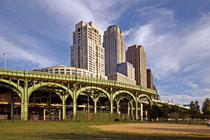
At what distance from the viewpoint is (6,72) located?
5894cm

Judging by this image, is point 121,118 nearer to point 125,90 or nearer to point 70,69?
point 125,90

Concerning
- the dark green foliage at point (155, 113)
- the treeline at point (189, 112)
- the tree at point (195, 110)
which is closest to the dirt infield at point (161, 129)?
the treeline at point (189, 112)

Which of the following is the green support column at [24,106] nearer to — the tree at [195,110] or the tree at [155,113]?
the tree at [155,113]

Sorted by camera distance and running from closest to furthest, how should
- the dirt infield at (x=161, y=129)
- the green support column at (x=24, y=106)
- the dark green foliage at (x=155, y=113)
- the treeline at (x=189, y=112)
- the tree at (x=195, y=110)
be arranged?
the dirt infield at (x=161, y=129)
the green support column at (x=24, y=106)
the treeline at (x=189, y=112)
the tree at (x=195, y=110)
the dark green foliage at (x=155, y=113)

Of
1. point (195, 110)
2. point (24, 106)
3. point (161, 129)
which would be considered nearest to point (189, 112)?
point (195, 110)

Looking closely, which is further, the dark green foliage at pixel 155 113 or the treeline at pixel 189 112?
the dark green foliage at pixel 155 113

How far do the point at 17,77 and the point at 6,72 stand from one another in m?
3.48

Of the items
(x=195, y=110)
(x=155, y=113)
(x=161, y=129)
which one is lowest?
(x=155, y=113)

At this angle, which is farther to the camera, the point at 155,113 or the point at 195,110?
the point at 155,113

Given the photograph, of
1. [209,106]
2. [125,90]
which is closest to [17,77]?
[125,90]

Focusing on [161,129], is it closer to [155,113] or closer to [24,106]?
[24,106]

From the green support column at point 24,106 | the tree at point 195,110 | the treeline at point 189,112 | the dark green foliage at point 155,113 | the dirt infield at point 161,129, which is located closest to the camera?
the dirt infield at point 161,129

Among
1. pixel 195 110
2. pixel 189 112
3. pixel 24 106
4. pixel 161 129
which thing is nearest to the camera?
pixel 161 129

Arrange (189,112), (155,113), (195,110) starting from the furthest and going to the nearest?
1. (155,113)
2. (189,112)
3. (195,110)
